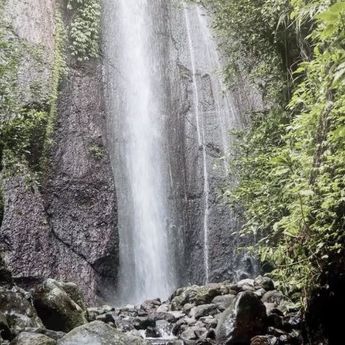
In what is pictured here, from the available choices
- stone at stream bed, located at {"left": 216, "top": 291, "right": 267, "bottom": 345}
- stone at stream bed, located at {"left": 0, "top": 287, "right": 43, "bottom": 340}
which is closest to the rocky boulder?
stone at stream bed, located at {"left": 0, "top": 287, "right": 43, "bottom": 340}

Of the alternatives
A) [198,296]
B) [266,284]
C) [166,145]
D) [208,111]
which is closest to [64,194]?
[166,145]

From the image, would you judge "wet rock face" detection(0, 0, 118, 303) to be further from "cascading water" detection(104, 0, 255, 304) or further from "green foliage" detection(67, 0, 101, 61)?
"cascading water" detection(104, 0, 255, 304)

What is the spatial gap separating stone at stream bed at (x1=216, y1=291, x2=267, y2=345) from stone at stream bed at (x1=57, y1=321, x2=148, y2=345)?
59.4 inches

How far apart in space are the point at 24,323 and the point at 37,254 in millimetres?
4652

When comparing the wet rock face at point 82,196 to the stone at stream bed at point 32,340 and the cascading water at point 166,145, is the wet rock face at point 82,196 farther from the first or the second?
the stone at stream bed at point 32,340

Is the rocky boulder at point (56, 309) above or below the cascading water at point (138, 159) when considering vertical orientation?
below

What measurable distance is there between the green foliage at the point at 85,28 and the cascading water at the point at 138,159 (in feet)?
3.05

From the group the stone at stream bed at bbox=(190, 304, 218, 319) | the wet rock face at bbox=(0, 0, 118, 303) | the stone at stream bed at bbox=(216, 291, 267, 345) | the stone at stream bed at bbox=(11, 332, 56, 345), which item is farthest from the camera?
the wet rock face at bbox=(0, 0, 118, 303)

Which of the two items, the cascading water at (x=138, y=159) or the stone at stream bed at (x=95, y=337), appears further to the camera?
the cascading water at (x=138, y=159)

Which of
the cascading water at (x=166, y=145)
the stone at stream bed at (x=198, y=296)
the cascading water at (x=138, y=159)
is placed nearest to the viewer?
the stone at stream bed at (x=198, y=296)

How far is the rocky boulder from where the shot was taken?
6.52m

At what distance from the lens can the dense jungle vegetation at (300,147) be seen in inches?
162

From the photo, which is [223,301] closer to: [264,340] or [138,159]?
[264,340]

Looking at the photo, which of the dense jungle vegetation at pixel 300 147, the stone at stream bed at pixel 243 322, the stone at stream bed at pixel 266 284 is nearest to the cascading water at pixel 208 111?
the stone at stream bed at pixel 266 284
